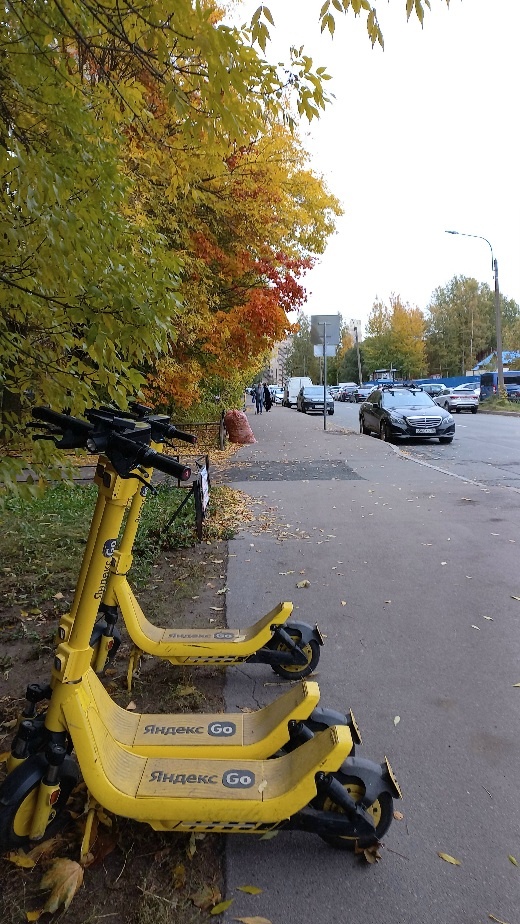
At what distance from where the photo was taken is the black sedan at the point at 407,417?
16.5 meters

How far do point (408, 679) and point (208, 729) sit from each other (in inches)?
56.4

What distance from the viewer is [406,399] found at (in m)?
18.1

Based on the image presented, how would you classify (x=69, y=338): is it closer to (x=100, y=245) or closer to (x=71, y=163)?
(x=100, y=245)

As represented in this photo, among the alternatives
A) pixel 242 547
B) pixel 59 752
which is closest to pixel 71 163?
pixel 59 752

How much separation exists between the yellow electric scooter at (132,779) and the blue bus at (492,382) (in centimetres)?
3741

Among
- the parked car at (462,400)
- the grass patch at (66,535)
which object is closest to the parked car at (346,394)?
the parked car at (462,400)

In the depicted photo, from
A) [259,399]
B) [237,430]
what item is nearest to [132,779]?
[237,430]

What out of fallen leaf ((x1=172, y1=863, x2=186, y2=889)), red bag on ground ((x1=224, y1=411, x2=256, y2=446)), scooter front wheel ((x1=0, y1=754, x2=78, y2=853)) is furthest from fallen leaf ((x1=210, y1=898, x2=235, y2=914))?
red bag on ground ((x1=224, y1=411, x2=256, y2=446))

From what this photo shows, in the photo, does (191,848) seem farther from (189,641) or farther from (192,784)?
(189,641)

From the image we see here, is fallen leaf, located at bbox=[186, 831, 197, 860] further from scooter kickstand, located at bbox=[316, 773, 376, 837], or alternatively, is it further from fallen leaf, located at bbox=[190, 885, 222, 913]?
scooter kickstand, located at bbox=[316, 773, 376, 837]

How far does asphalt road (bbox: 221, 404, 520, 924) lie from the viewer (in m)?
2.06

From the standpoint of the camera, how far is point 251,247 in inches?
454

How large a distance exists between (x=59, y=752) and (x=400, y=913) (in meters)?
1.27

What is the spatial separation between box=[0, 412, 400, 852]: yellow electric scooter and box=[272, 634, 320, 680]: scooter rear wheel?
125 centimetres
